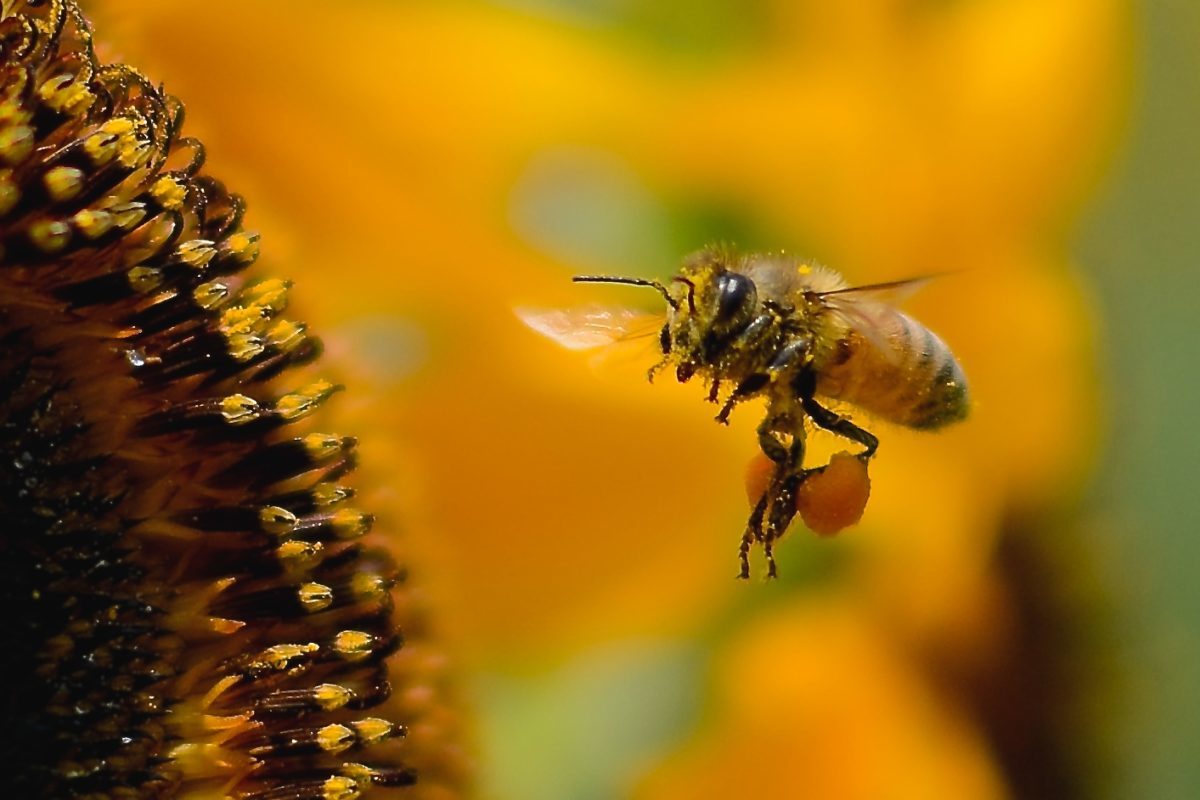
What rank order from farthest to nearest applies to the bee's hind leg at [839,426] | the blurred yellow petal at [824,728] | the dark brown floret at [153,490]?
the blurred yellow petal at [824,728], the bee's hind leg at [839,426], the dark brown floret at [153,490]

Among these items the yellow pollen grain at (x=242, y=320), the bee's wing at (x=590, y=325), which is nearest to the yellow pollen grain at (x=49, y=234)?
the yellow pollen grain at (x=242, y=320)

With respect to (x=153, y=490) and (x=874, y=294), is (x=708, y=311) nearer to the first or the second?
(x=874, y=294)

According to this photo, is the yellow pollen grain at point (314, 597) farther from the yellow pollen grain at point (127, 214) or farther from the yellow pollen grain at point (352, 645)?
the yellow pollen grain at point (127, 214)

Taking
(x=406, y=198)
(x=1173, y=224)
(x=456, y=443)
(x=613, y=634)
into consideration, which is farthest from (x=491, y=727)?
(x=1173, y=224)

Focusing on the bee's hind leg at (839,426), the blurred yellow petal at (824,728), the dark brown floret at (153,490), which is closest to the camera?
the dark brown floret at (153,490)

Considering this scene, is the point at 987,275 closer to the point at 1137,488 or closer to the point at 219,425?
the point at 1137,488

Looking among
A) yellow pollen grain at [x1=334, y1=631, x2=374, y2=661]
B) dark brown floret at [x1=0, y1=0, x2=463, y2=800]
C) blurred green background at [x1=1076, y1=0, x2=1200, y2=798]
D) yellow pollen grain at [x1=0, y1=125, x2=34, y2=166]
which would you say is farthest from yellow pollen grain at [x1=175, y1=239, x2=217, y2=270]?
→ blurred green background at [x1=1076, y1=0, x2=1200, y2=798]

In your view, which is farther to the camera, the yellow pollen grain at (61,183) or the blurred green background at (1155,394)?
the blurred green background at (1155,394)

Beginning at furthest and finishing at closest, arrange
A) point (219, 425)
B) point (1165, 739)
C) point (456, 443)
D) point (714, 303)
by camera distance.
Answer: point (456, 443), point (1165, 739), point (219, 425), point (714, 303)

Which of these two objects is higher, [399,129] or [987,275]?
[399,129]
